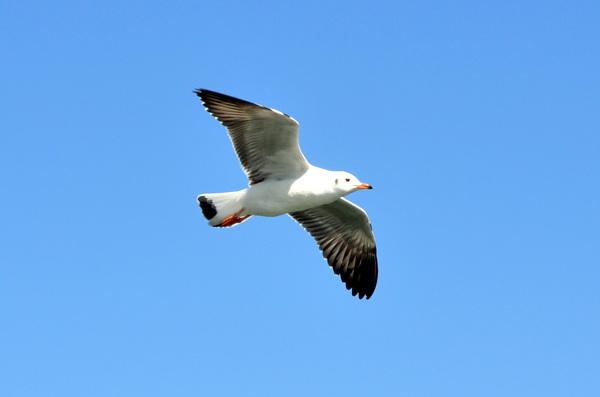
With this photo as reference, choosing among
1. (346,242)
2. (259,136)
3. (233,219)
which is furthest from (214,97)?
(346,242)

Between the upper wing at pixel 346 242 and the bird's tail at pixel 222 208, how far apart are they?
2.11 metres

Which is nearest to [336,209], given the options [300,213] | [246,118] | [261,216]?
[300,213]

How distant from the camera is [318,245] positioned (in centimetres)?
1644

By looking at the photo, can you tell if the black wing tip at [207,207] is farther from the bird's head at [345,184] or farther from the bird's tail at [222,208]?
the bird's head at [345,184]

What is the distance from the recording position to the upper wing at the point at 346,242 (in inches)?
634

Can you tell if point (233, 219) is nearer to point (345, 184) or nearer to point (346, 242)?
point (345, 184)

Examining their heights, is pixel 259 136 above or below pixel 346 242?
above

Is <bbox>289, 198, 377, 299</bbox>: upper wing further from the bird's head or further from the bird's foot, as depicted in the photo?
the bird's head

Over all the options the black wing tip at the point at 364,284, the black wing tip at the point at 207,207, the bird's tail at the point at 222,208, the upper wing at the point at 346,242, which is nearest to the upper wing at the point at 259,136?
the bird's tail at the point at 222,208

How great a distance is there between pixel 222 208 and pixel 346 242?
315 centimetres

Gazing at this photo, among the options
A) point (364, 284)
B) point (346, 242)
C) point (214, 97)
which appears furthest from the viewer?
point (364, 284)

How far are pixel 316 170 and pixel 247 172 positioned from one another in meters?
1.17

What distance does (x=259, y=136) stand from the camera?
13656 mm

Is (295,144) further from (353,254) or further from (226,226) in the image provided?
(353,254)
